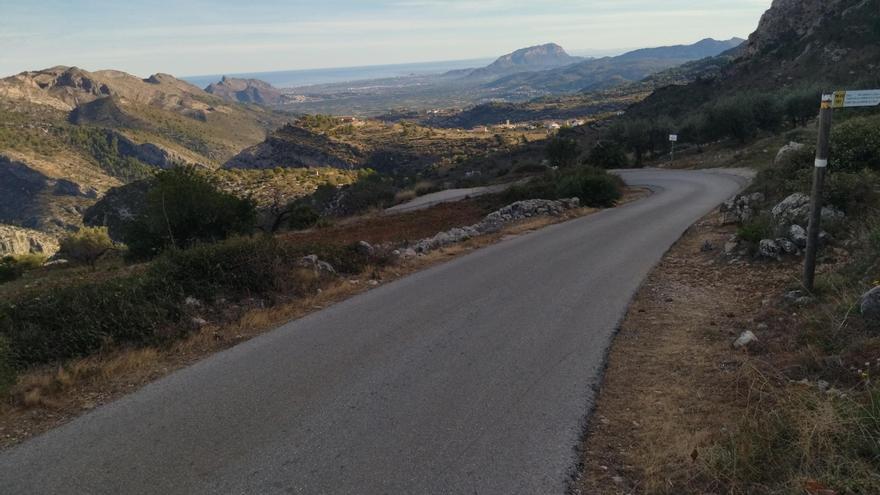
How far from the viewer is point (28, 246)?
280ft

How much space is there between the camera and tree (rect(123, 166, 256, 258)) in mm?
18234

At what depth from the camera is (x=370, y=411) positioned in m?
4.91

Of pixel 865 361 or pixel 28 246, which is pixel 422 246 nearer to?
pixel 865 361

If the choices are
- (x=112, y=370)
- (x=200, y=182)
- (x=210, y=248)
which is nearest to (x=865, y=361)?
(x=112, y=370)

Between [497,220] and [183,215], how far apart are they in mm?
10209

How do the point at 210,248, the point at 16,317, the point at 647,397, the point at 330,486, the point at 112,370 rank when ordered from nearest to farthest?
1. the point at 330,486
2. the point at 647,397
3. the point at 112,370
4. the point at 16,317
5. the point at 210,248

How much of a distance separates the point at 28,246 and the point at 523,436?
102677 mm

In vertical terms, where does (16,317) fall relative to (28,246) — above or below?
above

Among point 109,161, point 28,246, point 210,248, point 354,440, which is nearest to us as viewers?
point 354,440

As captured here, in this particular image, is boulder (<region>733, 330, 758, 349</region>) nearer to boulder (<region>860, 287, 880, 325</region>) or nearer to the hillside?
boulder (<region>860, 287, 880, 325</region>)

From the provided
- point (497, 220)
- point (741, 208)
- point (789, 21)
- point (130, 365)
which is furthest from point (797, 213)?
point (789, 21)

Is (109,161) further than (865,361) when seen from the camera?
Yes

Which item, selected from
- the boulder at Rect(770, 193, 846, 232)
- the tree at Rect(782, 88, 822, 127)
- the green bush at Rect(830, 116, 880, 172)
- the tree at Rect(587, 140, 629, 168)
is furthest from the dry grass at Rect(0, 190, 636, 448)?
the tree at Rect(782, 88, 822, 127)

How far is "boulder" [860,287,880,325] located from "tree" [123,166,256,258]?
1682cm
